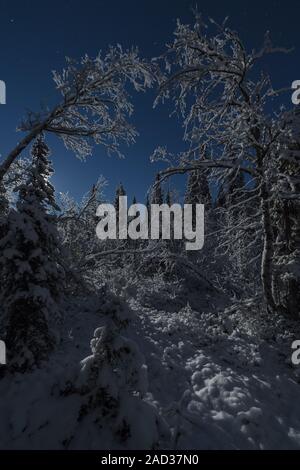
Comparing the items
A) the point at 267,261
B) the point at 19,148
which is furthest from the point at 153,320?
the point at 19,148

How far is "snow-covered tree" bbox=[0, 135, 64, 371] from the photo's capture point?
719cm

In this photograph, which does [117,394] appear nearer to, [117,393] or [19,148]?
[117,393]

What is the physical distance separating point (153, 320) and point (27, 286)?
6167 millimetres

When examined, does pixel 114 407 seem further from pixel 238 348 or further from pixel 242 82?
pixel 242 82

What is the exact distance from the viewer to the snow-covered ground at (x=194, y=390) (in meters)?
5.27

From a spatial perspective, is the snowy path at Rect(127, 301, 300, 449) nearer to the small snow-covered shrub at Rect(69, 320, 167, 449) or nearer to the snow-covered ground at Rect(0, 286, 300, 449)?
the snow-covered ground at Rect(0, 286, 300, 449)

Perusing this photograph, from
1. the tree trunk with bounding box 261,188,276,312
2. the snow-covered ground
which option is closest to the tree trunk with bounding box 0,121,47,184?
the snow-covered ground

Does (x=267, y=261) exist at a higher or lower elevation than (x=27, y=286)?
higher

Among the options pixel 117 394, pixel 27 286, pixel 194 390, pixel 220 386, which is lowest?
pixel 194 390

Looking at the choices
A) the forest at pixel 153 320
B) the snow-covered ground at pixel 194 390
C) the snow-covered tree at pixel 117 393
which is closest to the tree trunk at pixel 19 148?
the forest at pixel 153 320

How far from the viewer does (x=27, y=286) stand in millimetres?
7348

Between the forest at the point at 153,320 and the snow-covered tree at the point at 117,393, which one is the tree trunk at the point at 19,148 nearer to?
the forest at the point at 153,320

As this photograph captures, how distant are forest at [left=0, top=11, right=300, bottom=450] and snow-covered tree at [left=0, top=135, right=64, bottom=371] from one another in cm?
3
